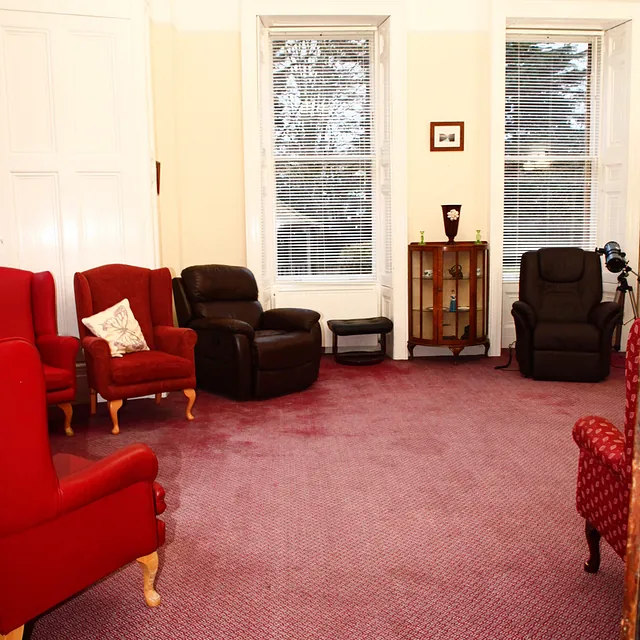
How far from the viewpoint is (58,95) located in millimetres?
5145

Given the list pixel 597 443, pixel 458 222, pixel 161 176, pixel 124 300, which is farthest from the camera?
pixel 458 222

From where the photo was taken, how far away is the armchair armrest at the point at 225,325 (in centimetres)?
528

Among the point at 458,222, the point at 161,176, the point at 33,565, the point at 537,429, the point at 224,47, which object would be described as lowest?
the point at 537,429

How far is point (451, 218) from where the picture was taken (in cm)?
660

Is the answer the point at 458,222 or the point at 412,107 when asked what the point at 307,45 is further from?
the point at 458,222

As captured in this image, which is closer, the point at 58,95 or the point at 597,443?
the point at 597,443

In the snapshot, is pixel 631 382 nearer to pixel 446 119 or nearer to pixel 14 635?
pixel 14 635

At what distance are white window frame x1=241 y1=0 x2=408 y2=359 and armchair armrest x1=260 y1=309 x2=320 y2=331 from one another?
2.87 feet

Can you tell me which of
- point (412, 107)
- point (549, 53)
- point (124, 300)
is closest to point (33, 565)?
point (124, 300)

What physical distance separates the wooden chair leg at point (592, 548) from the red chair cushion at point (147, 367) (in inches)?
115

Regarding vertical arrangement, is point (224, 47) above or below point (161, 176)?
above

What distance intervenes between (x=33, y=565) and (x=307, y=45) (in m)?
6.06

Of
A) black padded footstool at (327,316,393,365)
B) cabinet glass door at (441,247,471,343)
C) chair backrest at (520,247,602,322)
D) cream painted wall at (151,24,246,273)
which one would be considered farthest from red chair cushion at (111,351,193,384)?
chair backrest at (520,247,602,322)

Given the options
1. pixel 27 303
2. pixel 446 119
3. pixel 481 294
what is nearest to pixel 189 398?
pixel 27 303
